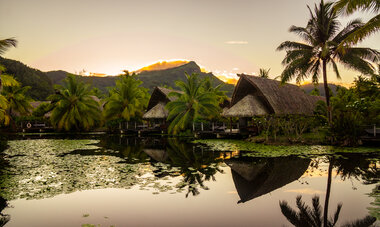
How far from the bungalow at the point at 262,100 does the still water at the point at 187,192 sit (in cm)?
1111

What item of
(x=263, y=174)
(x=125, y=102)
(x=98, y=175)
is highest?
(x=125, y=102)

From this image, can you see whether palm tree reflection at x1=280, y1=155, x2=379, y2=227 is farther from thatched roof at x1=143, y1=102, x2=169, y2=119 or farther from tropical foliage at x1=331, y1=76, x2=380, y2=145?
thatched roof at x1=143, y1=102, x2=169, y2=119

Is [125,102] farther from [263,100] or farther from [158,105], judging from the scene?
[263,100]

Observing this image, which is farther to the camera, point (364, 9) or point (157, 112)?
point (157, 112)

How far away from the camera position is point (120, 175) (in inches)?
323

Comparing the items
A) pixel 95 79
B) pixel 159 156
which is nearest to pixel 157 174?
pixel 159 156

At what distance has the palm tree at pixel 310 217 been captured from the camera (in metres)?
4.26

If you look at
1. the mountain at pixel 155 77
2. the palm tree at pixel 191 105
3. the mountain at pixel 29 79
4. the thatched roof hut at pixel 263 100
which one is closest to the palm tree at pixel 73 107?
the palm tree at pixel 191 105

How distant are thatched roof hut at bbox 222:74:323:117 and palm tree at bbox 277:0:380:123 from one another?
2.00 meters

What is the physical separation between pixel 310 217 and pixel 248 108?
55.9ft

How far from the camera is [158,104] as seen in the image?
30844 mm

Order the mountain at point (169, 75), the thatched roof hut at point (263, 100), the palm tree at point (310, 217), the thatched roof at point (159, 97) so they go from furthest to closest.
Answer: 1. the mountain at point (169, 75)
2. the thatched roof at point (159, 97)
3. the thatched roof hut at point (263, 100)
4. the palm tree at point (310, 217)

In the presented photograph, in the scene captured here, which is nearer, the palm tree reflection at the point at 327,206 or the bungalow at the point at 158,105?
the palm tree reflection at the point at 327,206

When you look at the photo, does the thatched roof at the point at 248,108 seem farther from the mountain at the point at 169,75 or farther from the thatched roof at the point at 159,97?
the mountain at the point at 169,75
